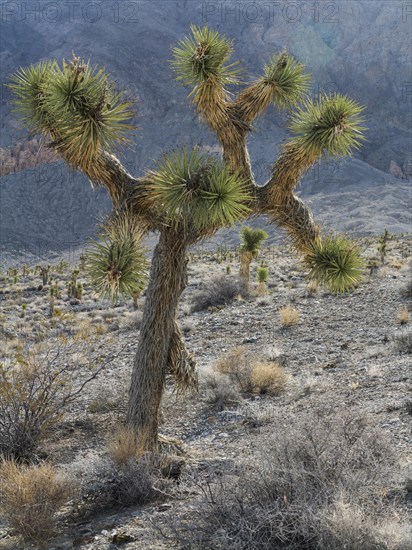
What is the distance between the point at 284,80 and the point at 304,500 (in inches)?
180

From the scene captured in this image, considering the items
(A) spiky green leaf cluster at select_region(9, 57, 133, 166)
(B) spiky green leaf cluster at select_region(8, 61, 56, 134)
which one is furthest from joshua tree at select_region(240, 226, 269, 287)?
(A) spiky green leaf cluster at select_region(9, 57, 133, 166)

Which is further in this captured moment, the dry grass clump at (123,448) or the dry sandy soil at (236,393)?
the dry grass clump at (123,448)

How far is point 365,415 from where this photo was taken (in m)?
5.50

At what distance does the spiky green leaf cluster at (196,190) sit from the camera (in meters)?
5.40

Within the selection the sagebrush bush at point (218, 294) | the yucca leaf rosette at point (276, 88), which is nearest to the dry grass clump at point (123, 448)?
the yucca leaf rosette at point (276, 88)

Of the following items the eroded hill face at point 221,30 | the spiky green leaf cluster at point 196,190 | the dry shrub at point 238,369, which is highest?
the eroded hill face at point 221,30

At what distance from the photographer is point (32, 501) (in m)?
4.60

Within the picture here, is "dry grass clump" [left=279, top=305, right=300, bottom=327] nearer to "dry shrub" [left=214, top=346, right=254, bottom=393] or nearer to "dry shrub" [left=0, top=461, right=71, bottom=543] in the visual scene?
"dry shrub" [left=214, top=346, right=254, bottom=393]

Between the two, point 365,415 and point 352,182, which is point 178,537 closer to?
point 365,415

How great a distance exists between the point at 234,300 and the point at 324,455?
12.8m

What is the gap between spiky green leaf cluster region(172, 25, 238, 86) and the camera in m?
6.17

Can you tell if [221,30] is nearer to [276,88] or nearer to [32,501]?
[276,88]

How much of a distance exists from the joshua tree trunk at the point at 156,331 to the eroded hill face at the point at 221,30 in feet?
219

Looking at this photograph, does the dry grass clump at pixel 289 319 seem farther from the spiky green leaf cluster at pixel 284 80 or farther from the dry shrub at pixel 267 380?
the spiky green leaf cluster at pixel 284 80
